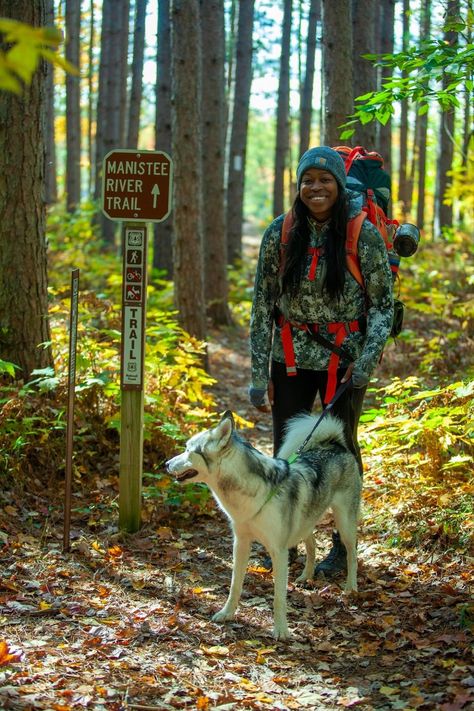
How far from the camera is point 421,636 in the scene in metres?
4.59

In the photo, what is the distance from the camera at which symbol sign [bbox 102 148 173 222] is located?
225 inches

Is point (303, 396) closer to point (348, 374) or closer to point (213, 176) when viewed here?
point (348, 374)

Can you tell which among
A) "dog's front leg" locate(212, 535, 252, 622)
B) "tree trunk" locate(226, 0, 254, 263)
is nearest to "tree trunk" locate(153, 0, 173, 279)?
"tree trunk" locate(226, 0, 254, 263)

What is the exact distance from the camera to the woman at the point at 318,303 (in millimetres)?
5012

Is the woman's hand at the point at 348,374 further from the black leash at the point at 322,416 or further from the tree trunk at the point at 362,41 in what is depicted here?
the tree trunk at the point at 362,41

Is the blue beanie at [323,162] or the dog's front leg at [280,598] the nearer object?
the dog's front leg at [280,598]

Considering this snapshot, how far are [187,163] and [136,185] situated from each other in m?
5.20

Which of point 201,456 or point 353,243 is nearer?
point 201,456

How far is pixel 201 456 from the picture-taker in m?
4.41

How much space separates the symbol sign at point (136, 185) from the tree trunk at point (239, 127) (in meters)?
13.8

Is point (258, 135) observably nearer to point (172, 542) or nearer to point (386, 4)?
point (386, 4)

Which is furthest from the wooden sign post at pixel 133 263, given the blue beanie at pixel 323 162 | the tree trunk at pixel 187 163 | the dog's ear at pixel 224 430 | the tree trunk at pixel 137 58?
the tree trunk at pixel 137 58

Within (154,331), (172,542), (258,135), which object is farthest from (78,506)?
(258,135)

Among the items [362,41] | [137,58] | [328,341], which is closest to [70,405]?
[328,341]
